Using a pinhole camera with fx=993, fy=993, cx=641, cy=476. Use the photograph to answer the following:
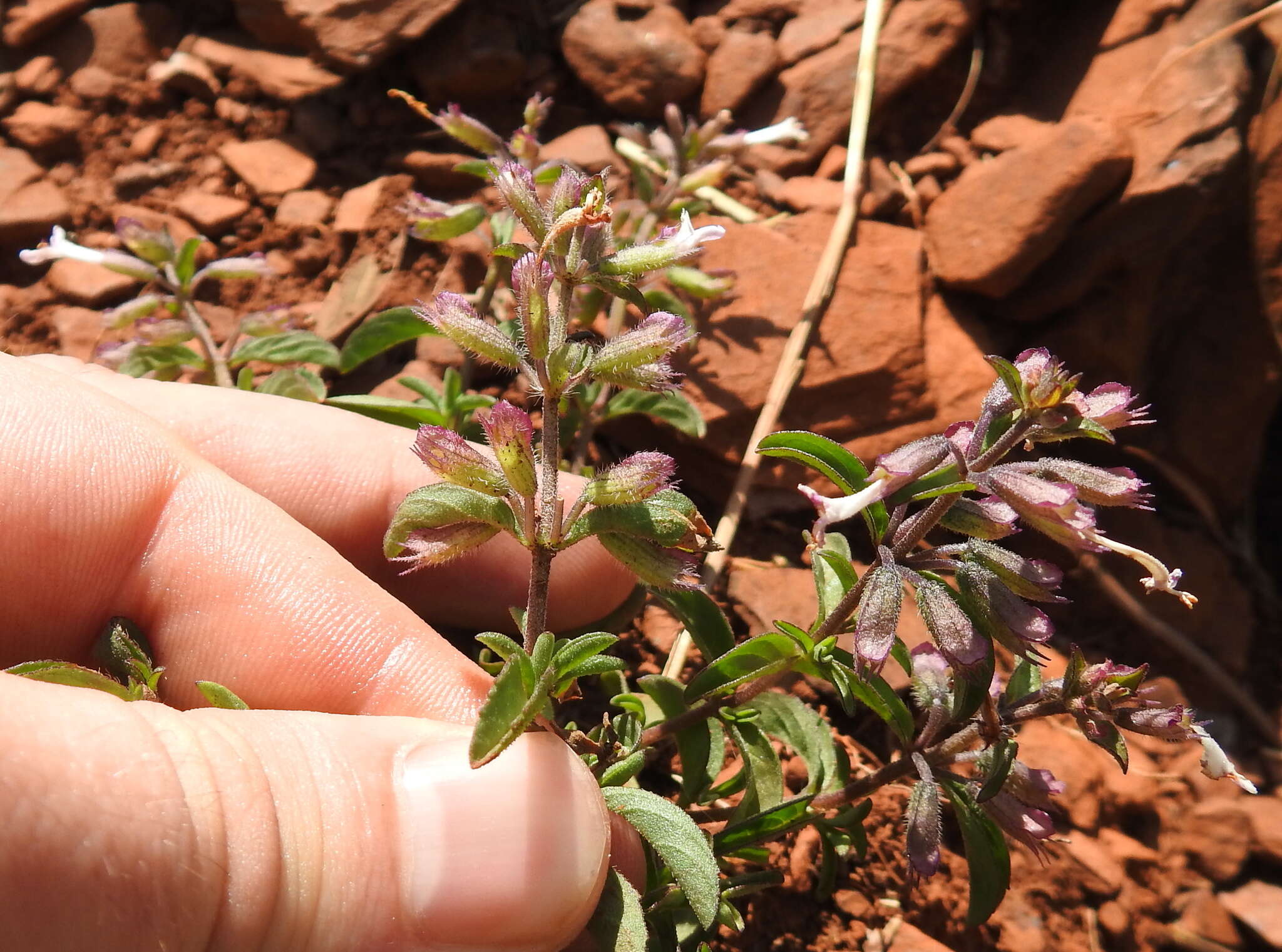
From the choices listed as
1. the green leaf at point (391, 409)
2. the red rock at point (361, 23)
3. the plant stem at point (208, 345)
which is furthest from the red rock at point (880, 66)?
the plant stem at point (208, 345)

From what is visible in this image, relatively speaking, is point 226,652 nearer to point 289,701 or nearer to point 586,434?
point 289,701

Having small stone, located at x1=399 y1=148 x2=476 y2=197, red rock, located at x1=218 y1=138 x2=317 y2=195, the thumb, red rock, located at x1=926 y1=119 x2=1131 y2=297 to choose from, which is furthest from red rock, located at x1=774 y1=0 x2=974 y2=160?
the thumb

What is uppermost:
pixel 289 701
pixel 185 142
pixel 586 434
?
pixel 185 142

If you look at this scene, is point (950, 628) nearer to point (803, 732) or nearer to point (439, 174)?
point (803, 732)

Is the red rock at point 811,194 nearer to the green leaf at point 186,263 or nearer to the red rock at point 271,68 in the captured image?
the red rock at point 271,68

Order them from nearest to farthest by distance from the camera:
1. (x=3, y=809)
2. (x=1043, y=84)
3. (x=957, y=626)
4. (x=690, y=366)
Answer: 1. (x=3, y=809)
2. (x=957, y=626)
3. (x=690, y=366)
4. (x=1043, y=84)

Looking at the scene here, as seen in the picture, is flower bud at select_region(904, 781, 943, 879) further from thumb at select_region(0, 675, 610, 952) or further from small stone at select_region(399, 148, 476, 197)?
small stone at select_region(399, 148, 476, 197)

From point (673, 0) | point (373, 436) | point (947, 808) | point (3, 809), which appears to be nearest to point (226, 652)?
point (373, 436)
